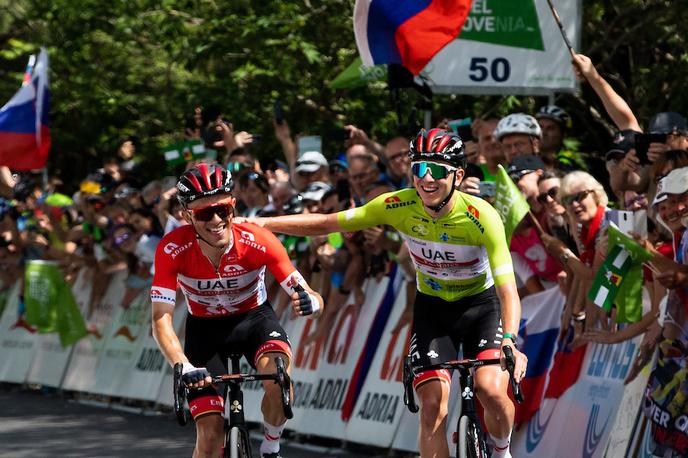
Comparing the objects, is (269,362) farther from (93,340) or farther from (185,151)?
(93,340)

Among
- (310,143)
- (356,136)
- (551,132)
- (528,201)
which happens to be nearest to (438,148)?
(528,201)

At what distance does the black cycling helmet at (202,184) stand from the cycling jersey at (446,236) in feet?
2.64

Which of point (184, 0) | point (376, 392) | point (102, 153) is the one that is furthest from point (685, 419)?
point (102, 153)

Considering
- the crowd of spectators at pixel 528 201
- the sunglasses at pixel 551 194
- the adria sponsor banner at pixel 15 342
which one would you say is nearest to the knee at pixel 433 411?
the crowd of spectators at pixel 528 201

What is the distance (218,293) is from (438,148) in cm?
168

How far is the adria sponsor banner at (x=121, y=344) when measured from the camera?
56.8 feet

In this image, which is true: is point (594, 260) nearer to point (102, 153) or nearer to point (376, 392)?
point (376, 392)

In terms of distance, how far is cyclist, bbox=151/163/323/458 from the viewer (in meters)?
8.86

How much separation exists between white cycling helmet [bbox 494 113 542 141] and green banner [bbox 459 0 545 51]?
238 centimetres

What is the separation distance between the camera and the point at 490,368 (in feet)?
29.3

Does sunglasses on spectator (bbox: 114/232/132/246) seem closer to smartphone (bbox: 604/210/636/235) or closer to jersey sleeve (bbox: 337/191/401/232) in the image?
jersey sleeve (bbox: 337/191/401/232)

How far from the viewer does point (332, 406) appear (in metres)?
13.3

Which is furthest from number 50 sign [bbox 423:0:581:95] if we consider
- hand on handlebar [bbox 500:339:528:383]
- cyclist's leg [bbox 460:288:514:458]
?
hand on handlebar [bbox 500:339:528:383]

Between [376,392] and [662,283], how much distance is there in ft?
15.5
